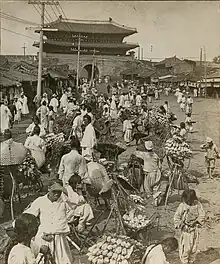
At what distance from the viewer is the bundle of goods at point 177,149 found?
101 inches

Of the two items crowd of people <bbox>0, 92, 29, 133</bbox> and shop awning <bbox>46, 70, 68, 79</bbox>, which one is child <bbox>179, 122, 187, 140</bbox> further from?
crowd of people <bbox>0, 92, 29, 133</bbox>

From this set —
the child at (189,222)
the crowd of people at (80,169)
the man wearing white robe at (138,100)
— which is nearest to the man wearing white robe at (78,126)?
the crowd of people at (80,169)

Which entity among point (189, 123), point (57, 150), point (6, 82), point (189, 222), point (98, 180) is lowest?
point (189, 222)

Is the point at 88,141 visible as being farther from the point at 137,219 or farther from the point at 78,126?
the point at 137,219

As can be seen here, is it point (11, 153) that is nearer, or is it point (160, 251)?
point (160, 251)

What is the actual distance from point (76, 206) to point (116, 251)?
22 centimetres

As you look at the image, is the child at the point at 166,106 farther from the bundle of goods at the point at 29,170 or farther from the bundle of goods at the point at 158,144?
the bundle of goods at the point at 29,170

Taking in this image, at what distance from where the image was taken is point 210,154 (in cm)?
252

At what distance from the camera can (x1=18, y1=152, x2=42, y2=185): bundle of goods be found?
2574 millimetres

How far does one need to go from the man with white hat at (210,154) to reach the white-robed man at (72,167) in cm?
45

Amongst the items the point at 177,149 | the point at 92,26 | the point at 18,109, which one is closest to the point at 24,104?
the point at 18,109

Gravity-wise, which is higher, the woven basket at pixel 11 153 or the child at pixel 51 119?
the child at pixel 51 119

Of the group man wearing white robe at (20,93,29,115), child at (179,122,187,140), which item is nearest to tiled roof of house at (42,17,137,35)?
man wearing white robe at (20,93,29,115)

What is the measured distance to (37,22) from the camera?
259cm
